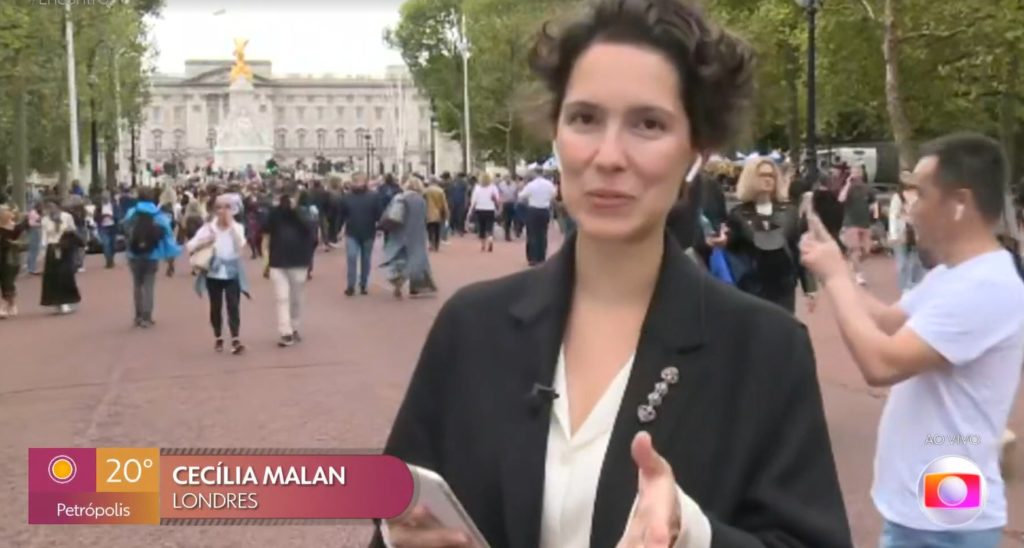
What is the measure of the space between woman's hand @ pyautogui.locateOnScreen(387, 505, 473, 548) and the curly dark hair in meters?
0.71

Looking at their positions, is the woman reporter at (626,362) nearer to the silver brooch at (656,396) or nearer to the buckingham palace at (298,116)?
the silver brooch at (656,396)

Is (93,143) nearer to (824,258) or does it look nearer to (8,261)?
(8,261)

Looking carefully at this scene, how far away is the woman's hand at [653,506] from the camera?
1.65 meters

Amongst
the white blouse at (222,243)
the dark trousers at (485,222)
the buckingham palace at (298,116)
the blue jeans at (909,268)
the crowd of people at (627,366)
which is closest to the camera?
the crowd of people at (627,366)

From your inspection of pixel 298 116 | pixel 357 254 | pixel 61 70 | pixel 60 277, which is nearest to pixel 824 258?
pixel 357 254

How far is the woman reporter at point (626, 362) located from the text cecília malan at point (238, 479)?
0.43 feet

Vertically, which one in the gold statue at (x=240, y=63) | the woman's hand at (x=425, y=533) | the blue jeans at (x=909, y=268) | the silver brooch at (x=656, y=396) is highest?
the gold statue at (x=240, y=63)

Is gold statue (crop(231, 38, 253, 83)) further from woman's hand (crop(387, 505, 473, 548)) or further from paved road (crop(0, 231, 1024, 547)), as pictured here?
woman's hand (crop(387, 505, 473, 548))

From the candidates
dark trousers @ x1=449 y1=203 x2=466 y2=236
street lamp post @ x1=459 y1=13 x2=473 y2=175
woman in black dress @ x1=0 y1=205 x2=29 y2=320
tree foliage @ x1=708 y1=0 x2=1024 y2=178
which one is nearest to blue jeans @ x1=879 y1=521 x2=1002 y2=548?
woman in black dress @ x1=0 y1=205 x2=29 y2=320

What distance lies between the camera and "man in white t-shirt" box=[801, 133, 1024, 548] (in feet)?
10.5

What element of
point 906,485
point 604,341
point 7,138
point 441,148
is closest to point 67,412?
point 906,485

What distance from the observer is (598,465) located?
1.98 m

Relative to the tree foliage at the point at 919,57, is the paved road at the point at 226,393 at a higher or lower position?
lower

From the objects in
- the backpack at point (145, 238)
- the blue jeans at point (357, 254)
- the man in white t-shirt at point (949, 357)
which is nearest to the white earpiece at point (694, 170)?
the man in white t-shirt at point (949, 357)
